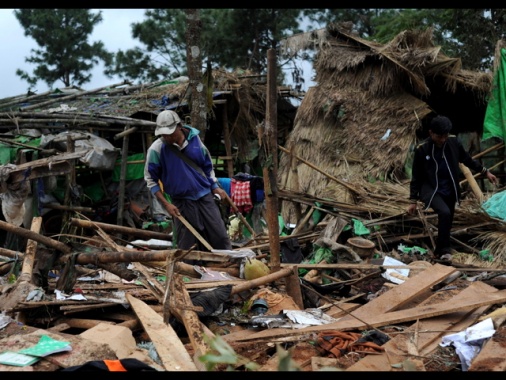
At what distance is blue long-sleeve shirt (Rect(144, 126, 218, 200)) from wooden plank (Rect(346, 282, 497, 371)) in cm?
241

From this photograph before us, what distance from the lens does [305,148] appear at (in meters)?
12.0

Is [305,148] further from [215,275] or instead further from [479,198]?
[215,275]

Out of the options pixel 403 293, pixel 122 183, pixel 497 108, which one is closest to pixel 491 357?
pixel 403 293

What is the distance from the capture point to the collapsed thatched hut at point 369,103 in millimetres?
10656

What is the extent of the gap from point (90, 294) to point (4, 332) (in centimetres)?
89

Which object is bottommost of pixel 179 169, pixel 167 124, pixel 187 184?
pixel 187 184

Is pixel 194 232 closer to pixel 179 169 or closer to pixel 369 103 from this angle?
pixel 179 169

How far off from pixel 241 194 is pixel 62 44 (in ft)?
69.8

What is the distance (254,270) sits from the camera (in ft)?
17.8

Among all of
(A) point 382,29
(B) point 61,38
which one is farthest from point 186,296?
Result: (B) point 61,38

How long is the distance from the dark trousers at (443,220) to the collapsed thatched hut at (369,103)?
2.98 meters

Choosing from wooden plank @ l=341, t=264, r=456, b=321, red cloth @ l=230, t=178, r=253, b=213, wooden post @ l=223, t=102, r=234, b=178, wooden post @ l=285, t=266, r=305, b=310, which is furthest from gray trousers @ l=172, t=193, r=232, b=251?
wooden post @ l=223, t=102, r=234, b=178

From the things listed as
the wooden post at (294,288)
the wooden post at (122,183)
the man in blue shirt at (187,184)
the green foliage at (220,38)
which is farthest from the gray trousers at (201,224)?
the green foliage at (220,38)

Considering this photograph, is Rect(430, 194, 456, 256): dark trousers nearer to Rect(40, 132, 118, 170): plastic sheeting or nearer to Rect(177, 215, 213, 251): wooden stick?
Rect(177, 215, 213, 251): wooden stick
